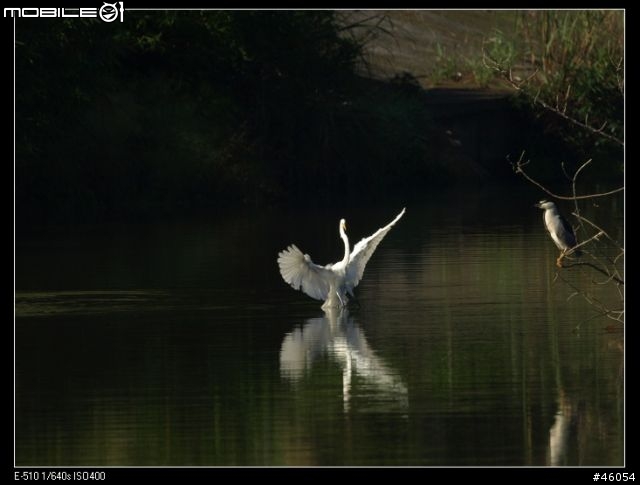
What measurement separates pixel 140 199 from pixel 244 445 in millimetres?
28035

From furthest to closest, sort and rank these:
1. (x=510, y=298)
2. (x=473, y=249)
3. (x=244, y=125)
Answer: (x=244, y=125) < (x=473, y=249) < (x=510, y=298)

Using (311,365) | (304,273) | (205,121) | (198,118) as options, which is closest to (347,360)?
(311,365)

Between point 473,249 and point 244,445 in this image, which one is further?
point 473,249

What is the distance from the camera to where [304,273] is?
17.0 metres

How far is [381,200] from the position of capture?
40.3m

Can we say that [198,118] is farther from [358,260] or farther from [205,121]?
[358,260]

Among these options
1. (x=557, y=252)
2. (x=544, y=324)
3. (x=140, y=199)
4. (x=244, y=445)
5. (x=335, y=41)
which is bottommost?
(x=244, y=445)

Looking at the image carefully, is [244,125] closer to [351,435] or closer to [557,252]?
[557,252]

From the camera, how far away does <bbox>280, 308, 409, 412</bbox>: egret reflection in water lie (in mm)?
11984

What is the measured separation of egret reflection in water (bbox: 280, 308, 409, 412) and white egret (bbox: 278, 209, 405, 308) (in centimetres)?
24

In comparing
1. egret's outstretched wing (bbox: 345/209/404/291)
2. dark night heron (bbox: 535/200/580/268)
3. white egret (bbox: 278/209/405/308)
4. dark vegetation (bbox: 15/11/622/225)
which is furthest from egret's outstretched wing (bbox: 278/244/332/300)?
dark vegetation (bbox: 15/11/622/225)

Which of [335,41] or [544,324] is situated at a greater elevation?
[335,41]

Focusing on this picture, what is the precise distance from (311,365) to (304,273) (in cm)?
355

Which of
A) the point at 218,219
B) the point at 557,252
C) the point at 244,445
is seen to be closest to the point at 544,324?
the point at 244,445
